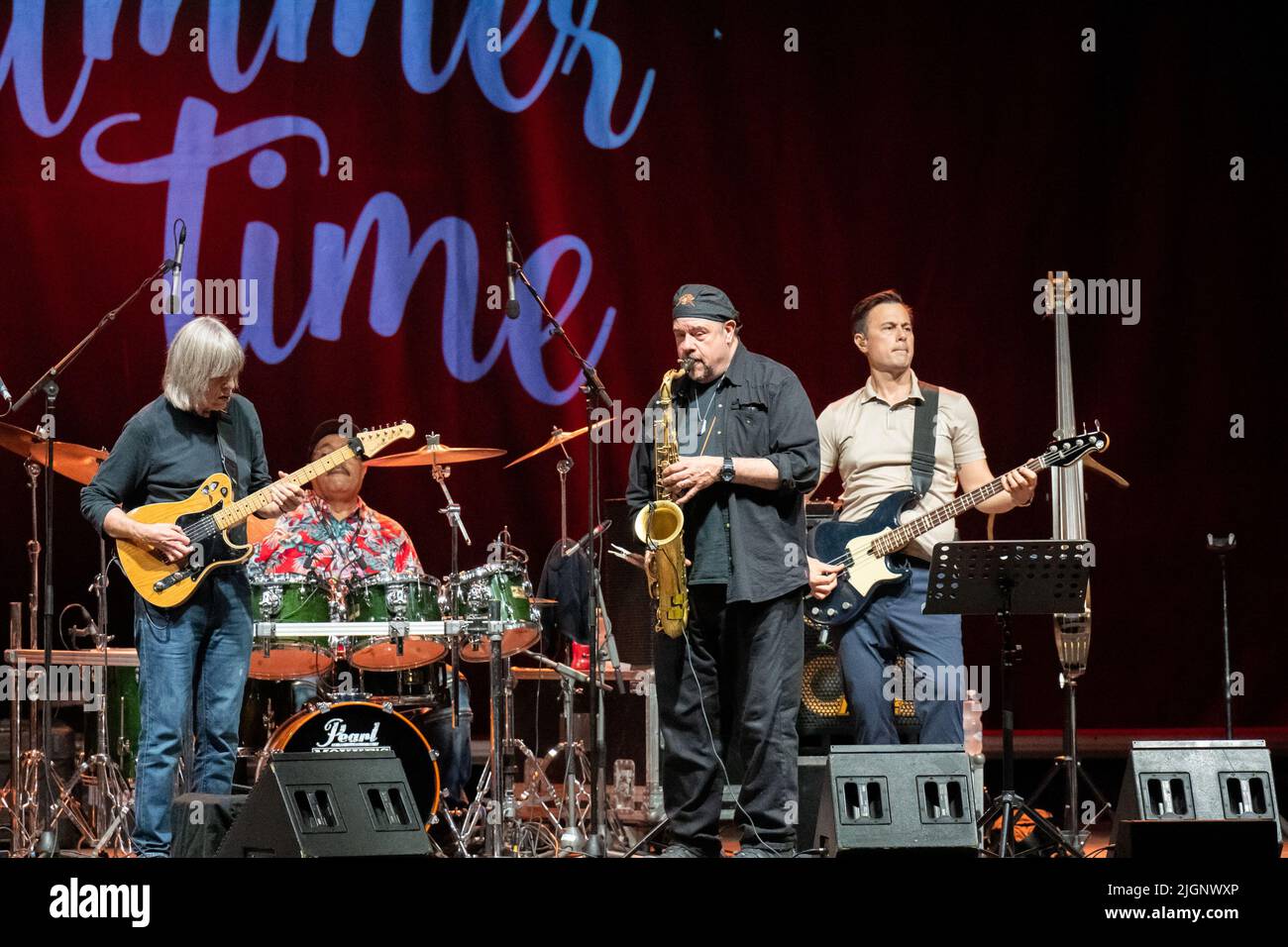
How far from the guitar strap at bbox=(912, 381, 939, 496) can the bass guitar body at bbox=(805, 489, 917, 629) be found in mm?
73

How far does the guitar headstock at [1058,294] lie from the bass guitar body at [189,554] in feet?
12.4

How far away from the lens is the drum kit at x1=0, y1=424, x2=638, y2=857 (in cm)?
673

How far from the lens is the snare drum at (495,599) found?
6867 mm

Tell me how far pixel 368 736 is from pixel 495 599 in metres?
0.85

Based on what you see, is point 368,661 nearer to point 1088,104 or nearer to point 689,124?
point 689,124

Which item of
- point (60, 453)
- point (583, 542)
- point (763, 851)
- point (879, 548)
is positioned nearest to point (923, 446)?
point (879, 548)

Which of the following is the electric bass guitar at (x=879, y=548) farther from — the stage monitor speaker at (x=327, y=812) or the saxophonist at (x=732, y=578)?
the stage monitor speaker at (x=327, y=812)

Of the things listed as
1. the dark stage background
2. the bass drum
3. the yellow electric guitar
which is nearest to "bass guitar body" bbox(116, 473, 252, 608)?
the yellow electric guitar

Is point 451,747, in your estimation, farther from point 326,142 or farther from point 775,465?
point 326,142

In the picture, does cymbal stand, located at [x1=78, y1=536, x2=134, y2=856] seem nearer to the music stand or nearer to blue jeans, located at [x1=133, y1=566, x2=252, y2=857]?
blue jeans, located at [x1=133, y1=566, x2=252, y2=857]

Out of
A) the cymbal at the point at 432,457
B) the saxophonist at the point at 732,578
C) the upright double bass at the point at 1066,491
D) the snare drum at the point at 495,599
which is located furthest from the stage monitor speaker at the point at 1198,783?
the cymbal at the point at 432,457

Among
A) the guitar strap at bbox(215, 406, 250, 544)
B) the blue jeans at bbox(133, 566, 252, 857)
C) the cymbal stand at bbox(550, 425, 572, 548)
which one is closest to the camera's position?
the blue jeans at bbox(133, 566, 252, 857)

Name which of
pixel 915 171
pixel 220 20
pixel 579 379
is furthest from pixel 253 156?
pixel 915 171

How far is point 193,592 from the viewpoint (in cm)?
564
